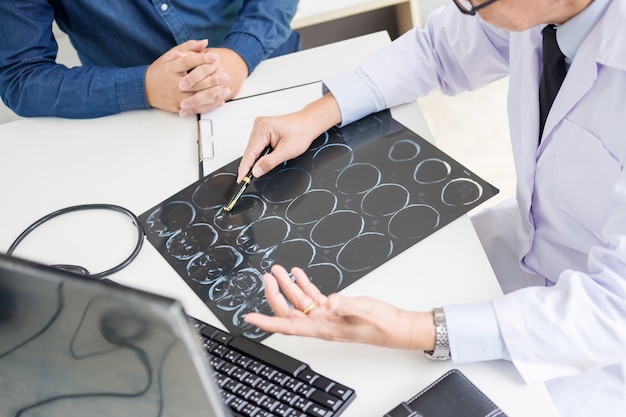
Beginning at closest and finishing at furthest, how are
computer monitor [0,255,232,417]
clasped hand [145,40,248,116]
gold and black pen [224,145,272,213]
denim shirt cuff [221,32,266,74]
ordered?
1. computer monitor [0,255,232,417]
2. gold and black pen [224,145,272,213]
3. clasped hand [145,40,248,116]
4. denim shirt cuff [221,32,266,74]

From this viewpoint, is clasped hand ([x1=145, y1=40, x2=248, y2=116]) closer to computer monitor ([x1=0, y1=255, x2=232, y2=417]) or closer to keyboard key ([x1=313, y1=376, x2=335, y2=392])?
keyboard key ([x1=313, y1=376, x2=335, y2=392])

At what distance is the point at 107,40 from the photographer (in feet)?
5.16

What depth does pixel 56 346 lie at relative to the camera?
0.61 m

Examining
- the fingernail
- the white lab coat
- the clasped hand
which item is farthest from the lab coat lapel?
the clasped hand

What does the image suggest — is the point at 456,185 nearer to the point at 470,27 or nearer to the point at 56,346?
the point at 470,27

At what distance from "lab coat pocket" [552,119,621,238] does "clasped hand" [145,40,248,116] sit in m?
0.60

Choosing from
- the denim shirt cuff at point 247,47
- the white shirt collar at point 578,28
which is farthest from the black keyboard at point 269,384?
the denim shirt cuff at point 247,47

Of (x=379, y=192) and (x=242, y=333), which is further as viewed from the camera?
(x=379, y=192)

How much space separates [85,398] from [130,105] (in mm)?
819

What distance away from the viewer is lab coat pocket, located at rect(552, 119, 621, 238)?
0.95 metres

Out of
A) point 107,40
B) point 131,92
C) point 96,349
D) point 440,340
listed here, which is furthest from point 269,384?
point 107,40

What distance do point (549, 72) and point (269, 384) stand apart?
1.86 ft

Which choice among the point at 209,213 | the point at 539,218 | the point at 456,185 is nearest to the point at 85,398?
the point at 209,213

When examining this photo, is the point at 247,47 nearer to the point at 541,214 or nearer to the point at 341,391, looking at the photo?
the point at 541,214
